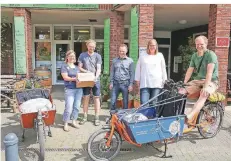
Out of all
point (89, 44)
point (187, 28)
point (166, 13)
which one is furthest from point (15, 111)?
point (187, 28)

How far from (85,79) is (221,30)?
152 inches

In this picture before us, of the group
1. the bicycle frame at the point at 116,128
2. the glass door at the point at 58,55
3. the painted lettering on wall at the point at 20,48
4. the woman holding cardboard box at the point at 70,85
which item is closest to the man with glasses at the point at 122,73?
the woman holding cardboard box at the point at 70,85

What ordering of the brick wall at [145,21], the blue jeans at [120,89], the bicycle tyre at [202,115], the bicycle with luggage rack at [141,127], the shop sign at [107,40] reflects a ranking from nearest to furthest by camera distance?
the bicycle with luggage rack at [141,127], the bicycle tyre at [202,115], the blue jeans at [120,89], the brick wall at [145,21], the shop sign at [107,40]

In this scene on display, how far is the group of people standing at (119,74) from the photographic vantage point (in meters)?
4.64

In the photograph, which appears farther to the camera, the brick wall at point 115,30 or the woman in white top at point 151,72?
the brick wall at point 115,30

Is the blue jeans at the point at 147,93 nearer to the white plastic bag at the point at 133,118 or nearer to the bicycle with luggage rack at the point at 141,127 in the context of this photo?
the bicycle with luggage rack at the point at 141,127

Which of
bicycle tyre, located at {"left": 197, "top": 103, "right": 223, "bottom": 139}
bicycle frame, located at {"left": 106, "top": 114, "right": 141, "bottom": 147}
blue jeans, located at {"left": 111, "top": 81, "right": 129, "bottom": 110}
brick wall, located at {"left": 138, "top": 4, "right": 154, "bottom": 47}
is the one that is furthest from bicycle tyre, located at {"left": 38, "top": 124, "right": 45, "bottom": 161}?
brick wall, located at {"left": 138, "top": 4, "right": 154, "bottom": 47}

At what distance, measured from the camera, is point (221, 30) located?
21.5 feet

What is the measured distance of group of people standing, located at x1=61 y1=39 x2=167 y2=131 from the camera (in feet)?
15.2

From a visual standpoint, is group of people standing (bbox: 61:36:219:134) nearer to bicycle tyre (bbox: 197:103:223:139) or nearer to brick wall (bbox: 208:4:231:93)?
bicycle tyre (bbox: 197:103:223:139)

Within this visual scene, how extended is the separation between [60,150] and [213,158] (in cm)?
239

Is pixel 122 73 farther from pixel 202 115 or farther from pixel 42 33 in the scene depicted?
pixel 42 33

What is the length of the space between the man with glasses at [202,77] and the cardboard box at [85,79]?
1.78 meters

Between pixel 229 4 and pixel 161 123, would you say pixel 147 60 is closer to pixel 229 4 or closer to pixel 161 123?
pixel 161 123
